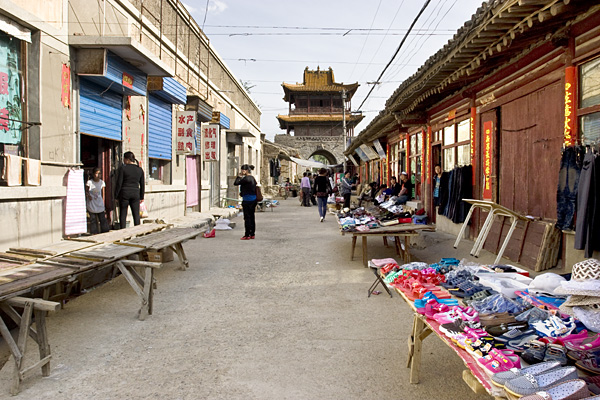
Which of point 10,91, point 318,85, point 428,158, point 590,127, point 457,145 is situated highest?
point 318,85

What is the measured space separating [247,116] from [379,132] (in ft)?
34.0

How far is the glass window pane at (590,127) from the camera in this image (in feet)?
14.6

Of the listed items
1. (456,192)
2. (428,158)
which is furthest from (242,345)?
(428,158)

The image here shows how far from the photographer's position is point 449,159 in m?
9.72

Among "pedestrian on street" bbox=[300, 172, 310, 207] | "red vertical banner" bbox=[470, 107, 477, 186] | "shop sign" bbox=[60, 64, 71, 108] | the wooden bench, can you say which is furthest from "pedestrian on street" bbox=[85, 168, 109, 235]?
"pedestrian on street" bbox=[300, 172, 310, 207]

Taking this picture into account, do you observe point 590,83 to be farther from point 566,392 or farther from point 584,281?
point 566,392

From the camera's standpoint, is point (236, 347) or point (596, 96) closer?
point (236, 347)

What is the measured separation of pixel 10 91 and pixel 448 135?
26.2ft

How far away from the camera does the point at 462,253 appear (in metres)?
7.45

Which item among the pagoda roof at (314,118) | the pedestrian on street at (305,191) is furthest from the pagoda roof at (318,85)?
the pedestrian on street at (305,191)

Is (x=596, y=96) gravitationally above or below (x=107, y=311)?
above

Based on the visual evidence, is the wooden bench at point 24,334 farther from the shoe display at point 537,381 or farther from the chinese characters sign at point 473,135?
the chinese characters sign at point 473,135

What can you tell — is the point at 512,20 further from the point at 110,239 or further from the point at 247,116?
the point at 247,116

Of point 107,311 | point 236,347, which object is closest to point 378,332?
point 236,347
